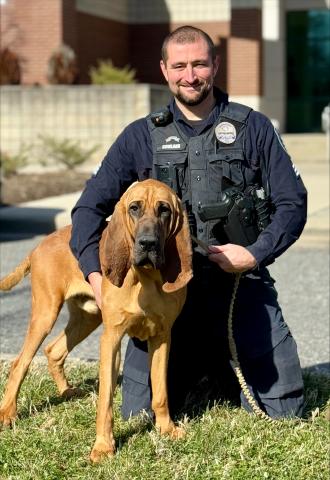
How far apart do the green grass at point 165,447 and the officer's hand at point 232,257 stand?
742 millimetres

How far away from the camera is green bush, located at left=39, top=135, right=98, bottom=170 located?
19.0m

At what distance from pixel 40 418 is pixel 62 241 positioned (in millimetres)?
846

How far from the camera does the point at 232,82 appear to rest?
27344mm

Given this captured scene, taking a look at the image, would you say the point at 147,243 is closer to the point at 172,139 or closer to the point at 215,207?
the point at 215,207

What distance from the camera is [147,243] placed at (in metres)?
3.81

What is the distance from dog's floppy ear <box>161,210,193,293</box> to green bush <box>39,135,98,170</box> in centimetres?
1494

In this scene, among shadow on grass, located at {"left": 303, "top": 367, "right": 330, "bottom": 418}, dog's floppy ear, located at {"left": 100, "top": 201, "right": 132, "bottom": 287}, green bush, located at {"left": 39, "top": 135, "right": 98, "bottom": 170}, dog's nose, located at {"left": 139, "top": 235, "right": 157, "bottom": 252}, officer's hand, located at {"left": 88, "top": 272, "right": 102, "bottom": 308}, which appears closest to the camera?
dog's nose, located at {"left": 139, "top": 235, "right": 157, "bottom": 252}

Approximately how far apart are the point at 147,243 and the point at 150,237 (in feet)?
0.08

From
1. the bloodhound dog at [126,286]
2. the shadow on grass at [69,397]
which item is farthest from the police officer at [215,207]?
the shadow on grass at [69,397]

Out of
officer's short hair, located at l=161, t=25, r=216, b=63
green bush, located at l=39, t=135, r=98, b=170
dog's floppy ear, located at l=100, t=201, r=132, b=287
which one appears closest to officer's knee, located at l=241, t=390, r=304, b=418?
dog's floppy ear, located at l=100, t=201, r=132, b=287

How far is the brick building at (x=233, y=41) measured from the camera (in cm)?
2538

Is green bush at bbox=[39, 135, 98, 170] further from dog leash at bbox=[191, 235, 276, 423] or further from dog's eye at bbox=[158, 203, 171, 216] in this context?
dog's eye at bbox=[158, 203, 171, 216]

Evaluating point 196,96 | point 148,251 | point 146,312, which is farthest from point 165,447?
point 196,96

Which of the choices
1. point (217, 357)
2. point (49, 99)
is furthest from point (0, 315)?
point (49, 99)
